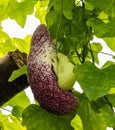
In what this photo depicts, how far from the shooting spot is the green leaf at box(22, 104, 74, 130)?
1.20m

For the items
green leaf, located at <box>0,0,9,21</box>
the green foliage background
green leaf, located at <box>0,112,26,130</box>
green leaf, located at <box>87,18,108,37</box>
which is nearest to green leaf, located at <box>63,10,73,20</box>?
the green foliage background

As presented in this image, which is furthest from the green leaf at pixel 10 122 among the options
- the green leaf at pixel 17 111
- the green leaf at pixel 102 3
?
the green leaf at pixel 102 3

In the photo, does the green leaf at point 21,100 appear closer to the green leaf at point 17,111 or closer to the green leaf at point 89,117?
the green leaf at point 17,111

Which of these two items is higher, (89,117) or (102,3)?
(102,3)

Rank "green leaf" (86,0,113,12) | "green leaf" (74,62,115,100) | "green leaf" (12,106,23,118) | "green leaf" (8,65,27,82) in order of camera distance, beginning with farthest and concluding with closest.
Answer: "green leaf" (12,106,23,118) → "green leaf" (8,65,27,82) → "green leaf" (86,0,113,12) → "green leaf" (74,62,115,100)

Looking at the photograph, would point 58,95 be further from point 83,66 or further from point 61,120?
point 61,120

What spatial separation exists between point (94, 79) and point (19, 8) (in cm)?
38

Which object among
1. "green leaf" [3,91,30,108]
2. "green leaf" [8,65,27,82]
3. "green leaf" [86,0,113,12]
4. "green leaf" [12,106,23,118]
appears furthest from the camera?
"green leaf" [3,91,30,108]

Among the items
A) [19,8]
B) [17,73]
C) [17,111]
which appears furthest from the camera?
[17,111]

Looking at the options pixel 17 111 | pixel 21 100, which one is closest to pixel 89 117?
pixel 17 111

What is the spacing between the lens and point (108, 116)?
3.59 ft

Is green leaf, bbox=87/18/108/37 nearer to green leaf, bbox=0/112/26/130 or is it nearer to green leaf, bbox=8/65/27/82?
green leaf, bbox=8/65/27/82

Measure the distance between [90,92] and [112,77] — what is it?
0.22 feet

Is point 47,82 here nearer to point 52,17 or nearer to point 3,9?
point 52,17
